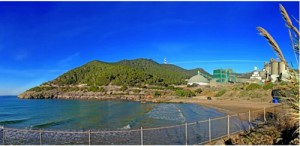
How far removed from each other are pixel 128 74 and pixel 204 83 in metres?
40.5

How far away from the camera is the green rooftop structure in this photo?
13445cm

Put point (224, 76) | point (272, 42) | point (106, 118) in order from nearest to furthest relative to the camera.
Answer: point (272, 42), point (106, 118), point (224, 76)

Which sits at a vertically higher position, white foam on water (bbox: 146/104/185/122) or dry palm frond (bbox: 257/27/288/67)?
dry palm frond (bbox: 257/27/288/67)

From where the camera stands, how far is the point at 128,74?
157000mm

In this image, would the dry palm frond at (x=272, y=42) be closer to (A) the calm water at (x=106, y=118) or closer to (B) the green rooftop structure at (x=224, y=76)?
(A) the calm water at (x=106, y=118)

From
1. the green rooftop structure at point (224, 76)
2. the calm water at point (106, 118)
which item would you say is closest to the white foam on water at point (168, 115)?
the calm water at point (106, 118)

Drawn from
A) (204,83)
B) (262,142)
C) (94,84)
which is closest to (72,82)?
(94,84)

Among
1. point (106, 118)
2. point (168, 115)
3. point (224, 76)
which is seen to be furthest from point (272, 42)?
point (224, 76)

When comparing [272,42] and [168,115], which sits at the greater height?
[272,42]

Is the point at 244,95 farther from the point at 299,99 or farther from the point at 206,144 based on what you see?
the point at 299,99

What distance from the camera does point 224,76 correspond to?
135625 millimetres

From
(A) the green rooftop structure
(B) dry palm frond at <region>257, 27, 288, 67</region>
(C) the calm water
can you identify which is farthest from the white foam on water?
(A) the green rooftop structure

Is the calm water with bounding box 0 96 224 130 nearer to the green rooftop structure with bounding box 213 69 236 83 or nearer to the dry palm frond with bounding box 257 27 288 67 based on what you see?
the dry palm frond with bounding box 257 27 288 67

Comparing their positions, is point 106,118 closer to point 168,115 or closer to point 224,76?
point 168,115
